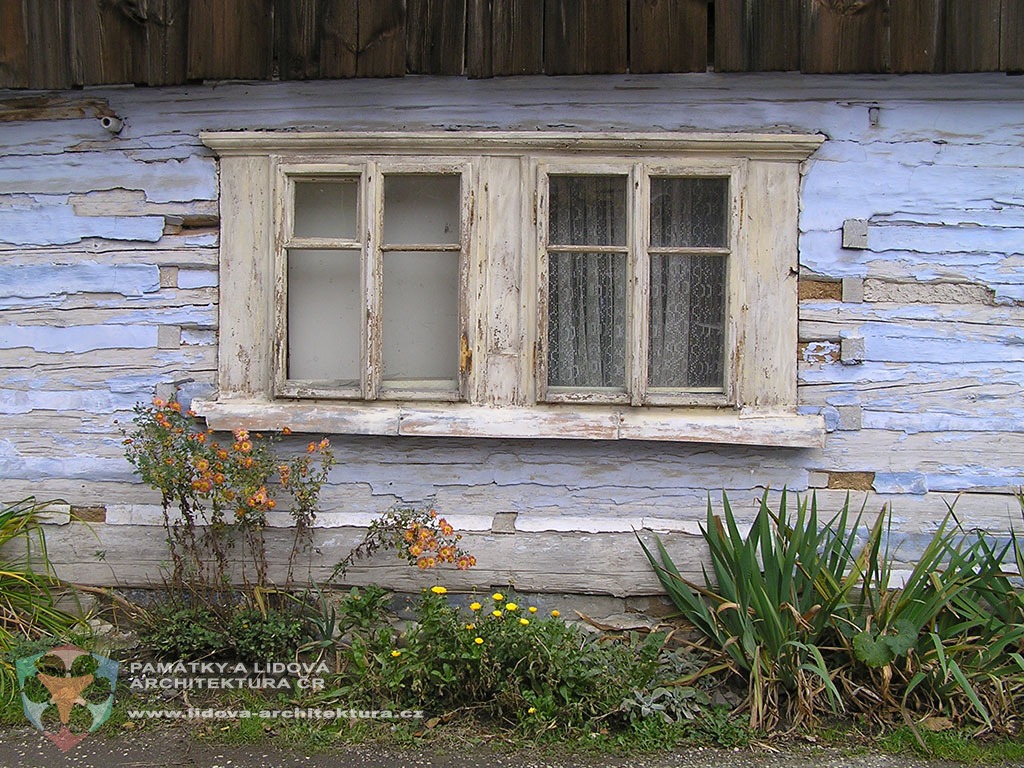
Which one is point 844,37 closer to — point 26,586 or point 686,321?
point 686,321

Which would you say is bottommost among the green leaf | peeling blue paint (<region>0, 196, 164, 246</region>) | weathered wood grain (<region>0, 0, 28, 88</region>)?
the green leaf

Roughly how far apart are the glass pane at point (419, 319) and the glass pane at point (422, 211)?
4.1 inches

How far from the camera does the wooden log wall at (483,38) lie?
155 inches

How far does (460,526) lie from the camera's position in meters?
4.18

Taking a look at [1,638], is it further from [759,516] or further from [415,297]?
[759,516]

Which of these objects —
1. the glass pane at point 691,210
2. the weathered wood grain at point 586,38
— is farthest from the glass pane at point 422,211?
the glass pane at point 691,210

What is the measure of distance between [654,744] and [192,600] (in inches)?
87.7

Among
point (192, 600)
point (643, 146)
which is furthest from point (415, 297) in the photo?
point (192, 600)

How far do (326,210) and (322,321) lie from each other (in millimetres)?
559

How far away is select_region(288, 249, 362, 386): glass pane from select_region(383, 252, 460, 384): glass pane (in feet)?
0.59

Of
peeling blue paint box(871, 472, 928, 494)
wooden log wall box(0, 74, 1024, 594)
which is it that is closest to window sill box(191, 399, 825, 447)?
wooden log wall box(0, 74, 1024, 594)

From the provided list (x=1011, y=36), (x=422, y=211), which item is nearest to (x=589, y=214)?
(x=422, y=211)

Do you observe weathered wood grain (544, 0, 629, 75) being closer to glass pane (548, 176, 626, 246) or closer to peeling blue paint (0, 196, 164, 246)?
glass pane (548, 176, 626, 246)

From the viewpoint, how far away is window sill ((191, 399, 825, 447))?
405 centimetres
